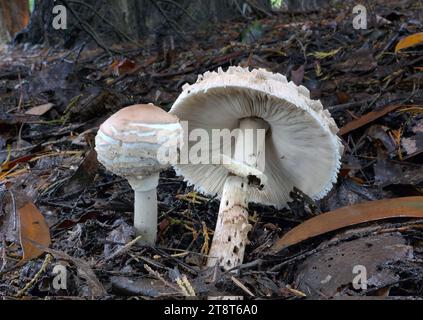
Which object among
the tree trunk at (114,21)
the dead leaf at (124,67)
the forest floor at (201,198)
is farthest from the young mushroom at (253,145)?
the tree trunk at (114,21)

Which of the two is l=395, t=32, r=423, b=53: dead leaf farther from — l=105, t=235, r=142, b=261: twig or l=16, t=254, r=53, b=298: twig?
l=16, t=254, r=53, b=298: twig

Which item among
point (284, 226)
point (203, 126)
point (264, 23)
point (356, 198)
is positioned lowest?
point (284, 226)

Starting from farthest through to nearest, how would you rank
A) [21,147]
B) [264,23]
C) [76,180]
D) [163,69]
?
[264,23]
[163,69]
[21,147]
[76,180]

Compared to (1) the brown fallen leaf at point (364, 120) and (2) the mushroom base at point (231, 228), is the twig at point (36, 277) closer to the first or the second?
(2) the mushroom base at point (231, 228)

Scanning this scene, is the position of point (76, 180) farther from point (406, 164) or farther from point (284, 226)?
point (406, 164)

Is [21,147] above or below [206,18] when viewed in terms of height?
below

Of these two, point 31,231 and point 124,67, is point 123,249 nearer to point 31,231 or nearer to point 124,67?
point 31,231
